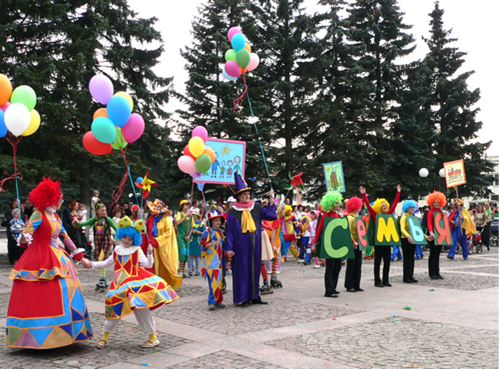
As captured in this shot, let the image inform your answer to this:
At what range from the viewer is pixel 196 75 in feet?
84.0

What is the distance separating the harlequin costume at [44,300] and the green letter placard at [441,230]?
27.7 feet

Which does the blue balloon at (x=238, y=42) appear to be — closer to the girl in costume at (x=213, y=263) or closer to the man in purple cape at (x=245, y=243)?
the man in purple cape at (x=245, y=243)

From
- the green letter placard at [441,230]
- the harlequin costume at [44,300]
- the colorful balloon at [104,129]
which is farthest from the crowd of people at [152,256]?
the colorful balloon at [104,129]

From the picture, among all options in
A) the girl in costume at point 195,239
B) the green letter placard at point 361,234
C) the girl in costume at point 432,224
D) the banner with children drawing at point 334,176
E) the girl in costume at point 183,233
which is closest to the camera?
the green letter placard at point 361,234

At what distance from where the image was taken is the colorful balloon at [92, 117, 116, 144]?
273 inches

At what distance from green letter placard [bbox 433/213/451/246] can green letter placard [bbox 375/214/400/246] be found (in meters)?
1.42

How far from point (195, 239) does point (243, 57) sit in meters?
4.85

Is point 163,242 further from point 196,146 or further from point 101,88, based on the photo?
point 101,88

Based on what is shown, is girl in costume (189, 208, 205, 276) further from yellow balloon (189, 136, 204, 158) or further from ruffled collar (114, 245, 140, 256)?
ruffled collar (114, 245, 140, 256)

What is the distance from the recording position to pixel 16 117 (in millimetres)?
7773

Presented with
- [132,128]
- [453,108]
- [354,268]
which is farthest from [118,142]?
[453,108]

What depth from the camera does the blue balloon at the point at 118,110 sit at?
271 inches

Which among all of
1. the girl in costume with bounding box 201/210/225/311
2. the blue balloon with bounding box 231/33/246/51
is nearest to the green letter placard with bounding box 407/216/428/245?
the girl in costume with bounding box 201/210/225/311

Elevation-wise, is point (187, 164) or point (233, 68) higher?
point (233, 68)
